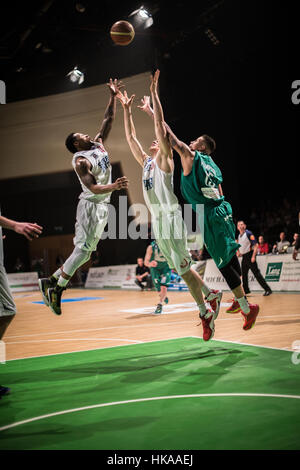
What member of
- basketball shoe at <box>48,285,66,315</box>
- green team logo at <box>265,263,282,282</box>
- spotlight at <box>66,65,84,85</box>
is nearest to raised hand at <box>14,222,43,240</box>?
basketball shoe at <box>48,285,66,315</box>

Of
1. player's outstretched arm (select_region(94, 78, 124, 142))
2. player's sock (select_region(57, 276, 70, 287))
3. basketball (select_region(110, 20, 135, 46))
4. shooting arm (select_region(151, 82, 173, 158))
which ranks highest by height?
basketball (select_region(110, 20, 135, 46))

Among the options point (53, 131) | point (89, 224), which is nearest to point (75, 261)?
point (89, 224)

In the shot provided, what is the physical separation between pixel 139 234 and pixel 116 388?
16798mm

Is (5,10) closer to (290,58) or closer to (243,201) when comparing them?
(290,58)

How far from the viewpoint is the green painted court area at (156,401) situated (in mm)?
2686

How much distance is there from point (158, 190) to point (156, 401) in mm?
2691

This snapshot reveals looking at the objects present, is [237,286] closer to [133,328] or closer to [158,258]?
[133,328]

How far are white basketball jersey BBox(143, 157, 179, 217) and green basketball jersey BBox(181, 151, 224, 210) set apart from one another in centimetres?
21

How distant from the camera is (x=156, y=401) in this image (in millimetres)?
3441

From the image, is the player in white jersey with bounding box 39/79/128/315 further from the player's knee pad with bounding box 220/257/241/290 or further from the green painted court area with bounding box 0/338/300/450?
the player's knee pad with bounding box 220/257/241/290

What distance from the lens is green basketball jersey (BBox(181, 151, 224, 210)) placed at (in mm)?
5148

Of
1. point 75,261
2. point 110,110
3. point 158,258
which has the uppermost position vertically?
point 110,110

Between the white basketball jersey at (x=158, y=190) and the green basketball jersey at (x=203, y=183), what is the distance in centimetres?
21
